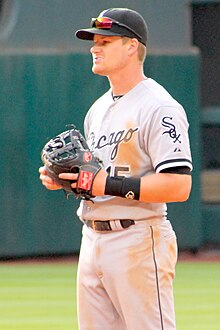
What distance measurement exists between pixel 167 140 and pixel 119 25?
1.88ft

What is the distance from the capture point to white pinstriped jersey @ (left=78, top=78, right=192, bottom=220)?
4355 mm

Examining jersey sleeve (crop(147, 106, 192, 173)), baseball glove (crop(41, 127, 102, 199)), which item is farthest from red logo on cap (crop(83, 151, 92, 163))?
jersey sleeve (crop(147, 106, 192, 173))

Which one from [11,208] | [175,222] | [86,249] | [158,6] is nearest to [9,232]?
[11,208]

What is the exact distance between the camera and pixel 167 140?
14.3 ft

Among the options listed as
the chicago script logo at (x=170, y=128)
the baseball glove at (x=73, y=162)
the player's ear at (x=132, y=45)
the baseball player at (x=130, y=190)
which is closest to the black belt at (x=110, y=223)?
the baseball player at (x=130, y=190)

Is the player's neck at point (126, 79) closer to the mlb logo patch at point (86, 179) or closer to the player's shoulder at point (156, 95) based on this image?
the player's shoulder at point (156, 95)

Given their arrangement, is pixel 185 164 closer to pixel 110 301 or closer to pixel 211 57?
pixel 110 301

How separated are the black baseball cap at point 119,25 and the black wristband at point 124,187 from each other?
65cm

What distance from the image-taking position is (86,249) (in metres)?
4.60

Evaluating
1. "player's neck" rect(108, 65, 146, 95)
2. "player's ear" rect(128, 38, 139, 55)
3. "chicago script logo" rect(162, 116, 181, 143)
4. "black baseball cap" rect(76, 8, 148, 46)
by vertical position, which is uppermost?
"black baseball cap" rect(76, 8, 148, 46)

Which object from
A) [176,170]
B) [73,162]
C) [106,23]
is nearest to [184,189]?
[176,170]

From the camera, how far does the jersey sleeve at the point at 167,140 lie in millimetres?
4340

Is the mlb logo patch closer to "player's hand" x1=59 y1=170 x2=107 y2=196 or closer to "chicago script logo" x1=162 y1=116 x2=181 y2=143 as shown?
"player's hand" x1=59 y1=170 x2=107 y2=196

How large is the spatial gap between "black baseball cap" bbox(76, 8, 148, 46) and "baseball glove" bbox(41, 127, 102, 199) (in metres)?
0.46
